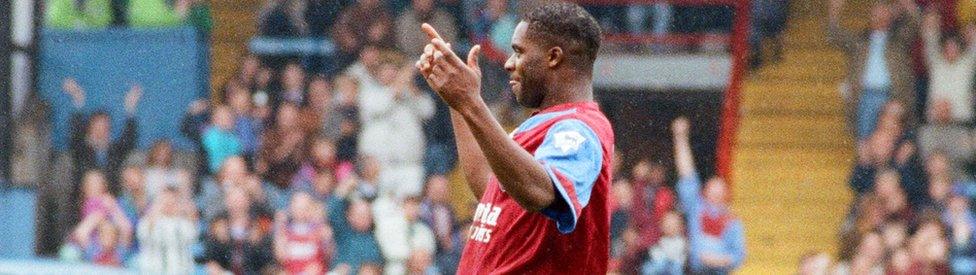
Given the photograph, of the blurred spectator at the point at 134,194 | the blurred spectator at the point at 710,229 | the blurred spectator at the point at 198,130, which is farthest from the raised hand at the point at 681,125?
the blurred spectator at the point at 134,194

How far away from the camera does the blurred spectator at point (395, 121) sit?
10.1 metres

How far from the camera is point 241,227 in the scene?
1000cm

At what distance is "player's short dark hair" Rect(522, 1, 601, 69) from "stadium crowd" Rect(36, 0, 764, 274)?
573 centimetres

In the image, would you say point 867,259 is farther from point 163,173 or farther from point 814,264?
point 163,173

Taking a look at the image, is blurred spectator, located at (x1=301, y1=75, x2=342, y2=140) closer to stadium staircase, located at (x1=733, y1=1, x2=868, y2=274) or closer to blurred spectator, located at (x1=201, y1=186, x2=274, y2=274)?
blurred spectator, located at (x1=201, y1=186, x2=274, y2=274)

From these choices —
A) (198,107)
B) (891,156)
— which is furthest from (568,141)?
(198,107)

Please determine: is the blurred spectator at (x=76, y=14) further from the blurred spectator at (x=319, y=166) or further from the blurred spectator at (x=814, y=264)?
the blurred spectator at (x=814, y=264)

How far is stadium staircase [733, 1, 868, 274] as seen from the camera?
10.4 m

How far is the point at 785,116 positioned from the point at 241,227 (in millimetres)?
3516

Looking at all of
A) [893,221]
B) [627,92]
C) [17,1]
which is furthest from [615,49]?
[17,1]

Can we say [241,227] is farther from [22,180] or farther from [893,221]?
[893,221]

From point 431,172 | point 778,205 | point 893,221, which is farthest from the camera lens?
point 778,205

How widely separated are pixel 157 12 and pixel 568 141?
7.97 m

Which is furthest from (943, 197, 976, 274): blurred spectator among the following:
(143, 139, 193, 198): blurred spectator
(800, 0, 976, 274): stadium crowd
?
(143, 139, 193, 198): blurred spectator
